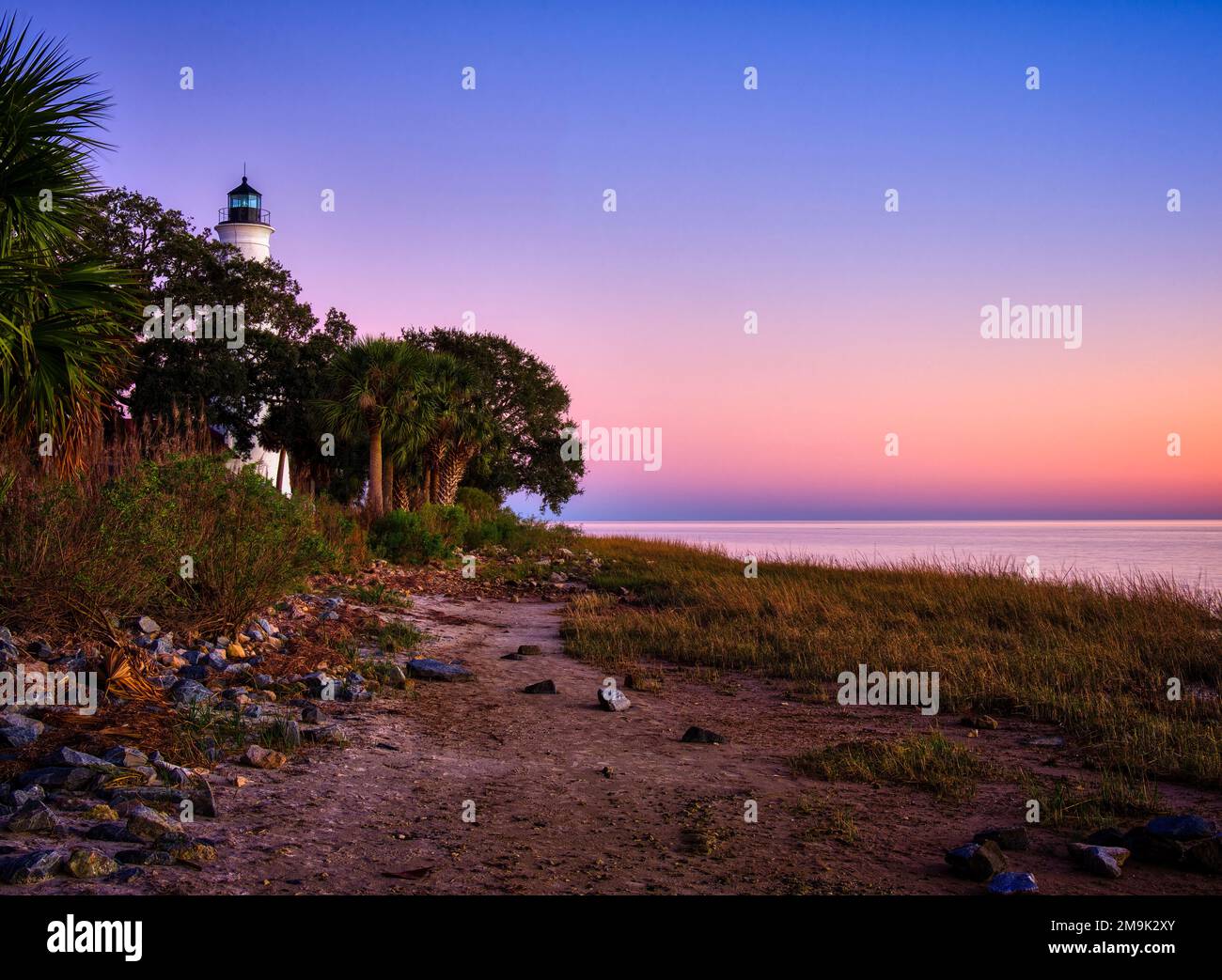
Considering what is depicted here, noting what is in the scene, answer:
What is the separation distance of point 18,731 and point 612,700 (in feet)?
14.9

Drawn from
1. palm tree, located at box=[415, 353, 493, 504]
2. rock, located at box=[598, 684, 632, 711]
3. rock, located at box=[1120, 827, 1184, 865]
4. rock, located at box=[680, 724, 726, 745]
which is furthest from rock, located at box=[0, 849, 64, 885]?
palm tree, located at box=[415, 353, 493, 504]

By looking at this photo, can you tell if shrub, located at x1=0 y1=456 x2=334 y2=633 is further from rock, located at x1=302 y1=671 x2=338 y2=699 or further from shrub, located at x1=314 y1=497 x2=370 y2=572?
shrub, located at x1=314 y1=497 x2=370 y2=572

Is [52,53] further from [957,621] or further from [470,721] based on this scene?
[957,621]

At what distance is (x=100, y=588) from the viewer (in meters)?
7.27

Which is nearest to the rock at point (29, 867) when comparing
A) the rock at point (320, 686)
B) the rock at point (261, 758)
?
the rock at point (261, 758)

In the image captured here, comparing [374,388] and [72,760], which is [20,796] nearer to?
[72,760]

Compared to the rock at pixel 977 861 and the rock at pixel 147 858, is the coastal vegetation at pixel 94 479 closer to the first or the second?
the rock at pixel 147 858

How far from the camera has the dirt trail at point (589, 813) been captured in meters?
4.01

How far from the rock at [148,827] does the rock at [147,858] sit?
0.19m

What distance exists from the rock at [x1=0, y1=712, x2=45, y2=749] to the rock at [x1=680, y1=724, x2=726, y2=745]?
4.49 metres

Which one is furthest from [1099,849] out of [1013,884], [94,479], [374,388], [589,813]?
[374,388]

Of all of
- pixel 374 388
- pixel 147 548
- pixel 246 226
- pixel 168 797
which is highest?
pixel 246 226

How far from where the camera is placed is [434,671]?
8797 mm
